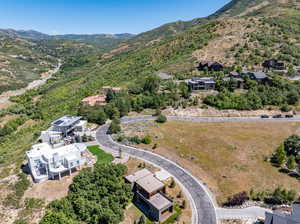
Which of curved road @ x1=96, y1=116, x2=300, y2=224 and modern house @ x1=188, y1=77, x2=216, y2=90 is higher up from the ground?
modern house @ x1=188, y1=77, x2=216, y2=90

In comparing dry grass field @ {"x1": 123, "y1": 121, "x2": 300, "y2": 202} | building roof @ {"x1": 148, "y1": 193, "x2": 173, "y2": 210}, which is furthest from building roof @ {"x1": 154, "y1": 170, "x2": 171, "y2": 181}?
dry grass field @ {"x1": 123, "y1": 121, "x2": 300, "y2": 202}

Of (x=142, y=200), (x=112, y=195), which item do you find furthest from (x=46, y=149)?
(x=142, y=200)

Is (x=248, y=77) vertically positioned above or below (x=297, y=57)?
below

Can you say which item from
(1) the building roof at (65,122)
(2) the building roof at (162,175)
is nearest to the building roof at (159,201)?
(2) the building roof at (162,175)

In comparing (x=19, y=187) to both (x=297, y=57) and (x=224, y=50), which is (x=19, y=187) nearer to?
(x=224, y=50)

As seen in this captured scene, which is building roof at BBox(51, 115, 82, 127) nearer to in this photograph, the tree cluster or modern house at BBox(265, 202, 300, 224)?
the tree cluster

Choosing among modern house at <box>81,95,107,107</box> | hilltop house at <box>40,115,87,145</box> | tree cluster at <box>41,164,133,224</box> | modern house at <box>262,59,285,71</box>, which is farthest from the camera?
modern house at <box>262,59,285,71</box>

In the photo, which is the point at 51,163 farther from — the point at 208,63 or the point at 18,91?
A: the point at 18,91
